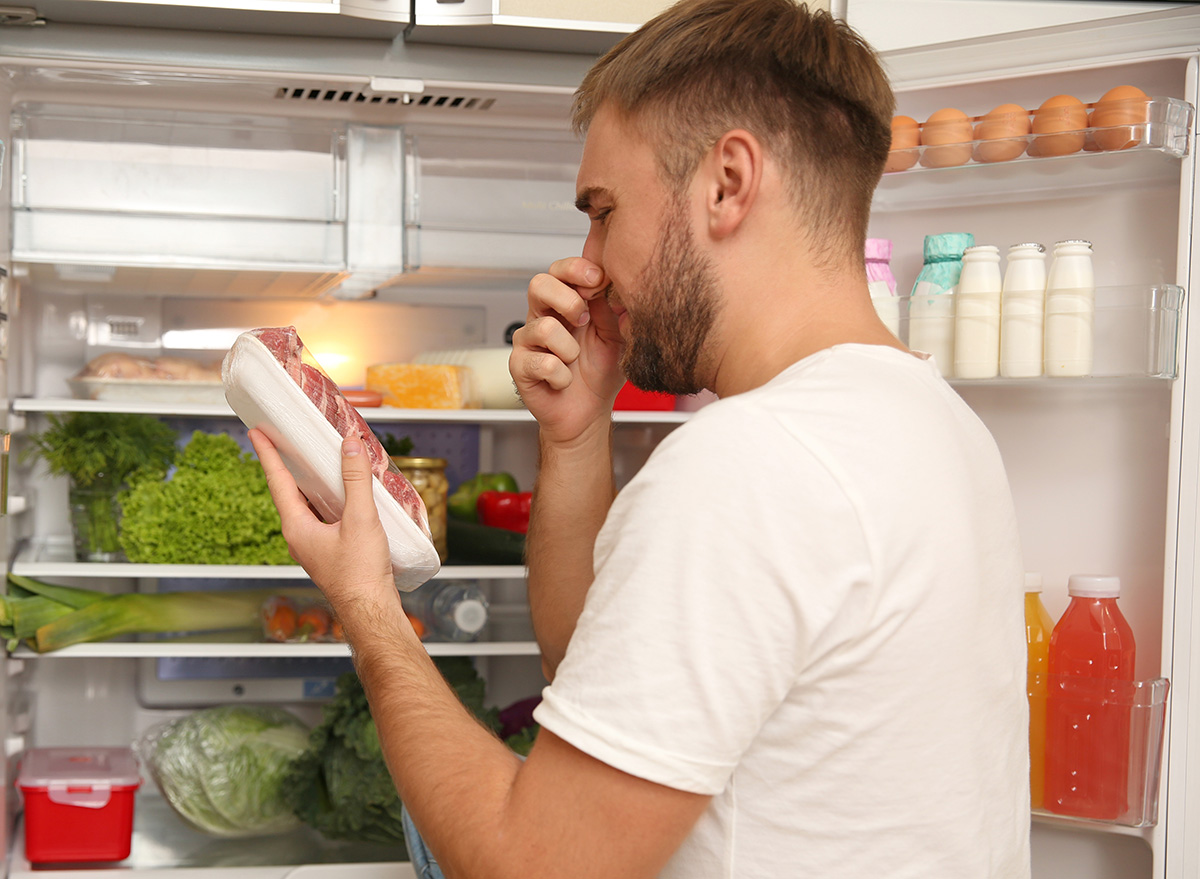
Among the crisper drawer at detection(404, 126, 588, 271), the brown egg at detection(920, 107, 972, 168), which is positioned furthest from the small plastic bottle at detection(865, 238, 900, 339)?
the crisper drawer at detection(404, 126, 588, 271)

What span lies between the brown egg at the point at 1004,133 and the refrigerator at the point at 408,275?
0.02 meters

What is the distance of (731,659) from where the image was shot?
1.97 feet

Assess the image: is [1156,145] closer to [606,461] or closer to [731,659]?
[606,461]

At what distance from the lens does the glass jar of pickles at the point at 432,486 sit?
174 cm

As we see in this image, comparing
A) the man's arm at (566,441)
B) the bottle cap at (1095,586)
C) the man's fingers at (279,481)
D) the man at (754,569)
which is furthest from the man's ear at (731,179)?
the bottle cap at (1095,586)

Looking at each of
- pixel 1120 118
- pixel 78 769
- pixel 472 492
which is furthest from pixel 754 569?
pixel 78 769

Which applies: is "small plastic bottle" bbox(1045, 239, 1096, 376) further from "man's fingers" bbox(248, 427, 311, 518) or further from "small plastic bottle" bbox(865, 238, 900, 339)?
"man's fingers" bbox(248, 427, 311, 518)

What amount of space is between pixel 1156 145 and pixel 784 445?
3.26 ft

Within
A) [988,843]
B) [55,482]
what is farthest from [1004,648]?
[55,482]

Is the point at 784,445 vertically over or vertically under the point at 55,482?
over

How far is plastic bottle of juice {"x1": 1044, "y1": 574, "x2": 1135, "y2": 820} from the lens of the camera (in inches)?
53.6

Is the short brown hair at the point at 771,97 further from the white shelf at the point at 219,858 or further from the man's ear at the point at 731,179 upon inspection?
the white shelf at the point at 219,858

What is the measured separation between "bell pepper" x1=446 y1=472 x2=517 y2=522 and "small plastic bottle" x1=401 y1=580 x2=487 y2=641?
4.9 inches

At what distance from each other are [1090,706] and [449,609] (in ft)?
3.33
